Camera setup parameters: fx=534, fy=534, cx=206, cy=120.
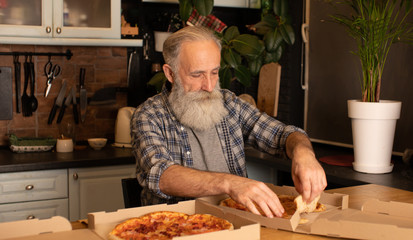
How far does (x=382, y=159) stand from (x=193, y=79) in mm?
1103

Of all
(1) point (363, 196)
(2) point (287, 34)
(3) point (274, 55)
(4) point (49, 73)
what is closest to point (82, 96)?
(4) point (49, 73)

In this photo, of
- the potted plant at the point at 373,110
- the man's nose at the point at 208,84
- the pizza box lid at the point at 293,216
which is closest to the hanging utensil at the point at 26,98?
the man's nose at the point at 208,84

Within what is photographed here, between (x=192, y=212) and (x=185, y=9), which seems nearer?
(x=192, y=212)

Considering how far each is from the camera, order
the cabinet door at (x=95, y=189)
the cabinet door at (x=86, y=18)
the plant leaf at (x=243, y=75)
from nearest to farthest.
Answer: the cabinet door at (x=95, y=189) → the cabinet door at (x=86, y=18) → the plant leaf at (x=243, y=75)

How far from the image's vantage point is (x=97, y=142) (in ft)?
11.5

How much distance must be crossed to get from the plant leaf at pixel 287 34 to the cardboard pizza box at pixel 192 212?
2.16m

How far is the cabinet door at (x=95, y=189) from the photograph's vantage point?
3184mm

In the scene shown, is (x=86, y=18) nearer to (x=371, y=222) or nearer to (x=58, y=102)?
(x=58, y=102)

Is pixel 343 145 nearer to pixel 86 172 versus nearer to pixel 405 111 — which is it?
pixel 405 111

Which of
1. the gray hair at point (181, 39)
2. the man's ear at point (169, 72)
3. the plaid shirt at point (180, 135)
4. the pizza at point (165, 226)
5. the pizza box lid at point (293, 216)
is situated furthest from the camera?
the man's ear at point (169, 72)

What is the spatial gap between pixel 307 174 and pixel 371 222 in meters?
0.27

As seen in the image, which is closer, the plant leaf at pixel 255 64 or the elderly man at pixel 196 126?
the elderly man at pixel 196 126

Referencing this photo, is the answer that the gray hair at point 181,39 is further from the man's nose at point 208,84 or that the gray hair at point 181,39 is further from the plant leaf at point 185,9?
the plant leaf at point 185,9

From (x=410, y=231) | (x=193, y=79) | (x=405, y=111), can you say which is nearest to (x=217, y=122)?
(x=193, y=79)
